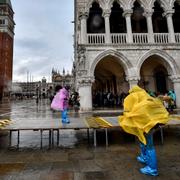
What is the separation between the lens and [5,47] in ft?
222

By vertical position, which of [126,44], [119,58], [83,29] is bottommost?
[119,58]

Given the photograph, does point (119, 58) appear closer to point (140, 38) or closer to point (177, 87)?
point (140, 38)

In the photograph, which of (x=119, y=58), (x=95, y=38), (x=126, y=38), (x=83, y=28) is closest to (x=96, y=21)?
(x=83, y=28)

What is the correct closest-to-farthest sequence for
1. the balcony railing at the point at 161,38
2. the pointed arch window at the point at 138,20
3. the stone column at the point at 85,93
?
the stone column at the point at 85,93
the balcony railing at the point at 161,38
the pointed arch window at the point at 138,20

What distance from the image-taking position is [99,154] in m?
4.49

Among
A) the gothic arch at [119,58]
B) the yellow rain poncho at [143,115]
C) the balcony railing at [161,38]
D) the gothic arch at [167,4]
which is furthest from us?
the gothic arch at [167,4]

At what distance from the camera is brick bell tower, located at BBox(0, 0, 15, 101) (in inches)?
2606

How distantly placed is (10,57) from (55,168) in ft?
257

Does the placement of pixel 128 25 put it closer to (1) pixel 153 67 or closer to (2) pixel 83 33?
(2) pixel 83 33

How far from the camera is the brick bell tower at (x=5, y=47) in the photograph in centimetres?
6619

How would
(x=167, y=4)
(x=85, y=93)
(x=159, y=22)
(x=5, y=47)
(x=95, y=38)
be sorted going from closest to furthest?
(x=85, y=93)
(x=95, y=38)
(x=167, y=4)
(x=159, y=22)
(x=5, y=47)

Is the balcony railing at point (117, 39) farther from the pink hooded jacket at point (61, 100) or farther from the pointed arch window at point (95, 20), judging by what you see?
the pink hooded jacket at point (61, 100)

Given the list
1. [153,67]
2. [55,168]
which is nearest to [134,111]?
[55,168]

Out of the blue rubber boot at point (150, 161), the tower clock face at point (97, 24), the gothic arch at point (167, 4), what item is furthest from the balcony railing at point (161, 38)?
the blue rubber boot at point (150, 161)
